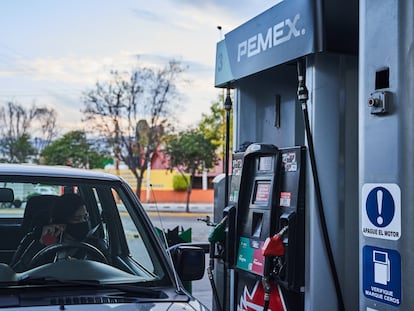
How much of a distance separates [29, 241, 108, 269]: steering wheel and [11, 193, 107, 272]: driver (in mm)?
17

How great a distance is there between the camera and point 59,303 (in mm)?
2652

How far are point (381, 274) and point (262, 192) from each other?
1.51 meters

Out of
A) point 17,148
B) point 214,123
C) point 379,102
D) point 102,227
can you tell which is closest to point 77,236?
point 102,227

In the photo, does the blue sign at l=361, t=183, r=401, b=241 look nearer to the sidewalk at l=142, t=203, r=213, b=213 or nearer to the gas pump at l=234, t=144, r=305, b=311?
the gas pump at l=234, t=144, r=305, b=311

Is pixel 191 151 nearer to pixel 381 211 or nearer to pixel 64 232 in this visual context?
pixel 64 232

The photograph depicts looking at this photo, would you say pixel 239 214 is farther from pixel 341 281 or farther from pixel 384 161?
pixel 384 161

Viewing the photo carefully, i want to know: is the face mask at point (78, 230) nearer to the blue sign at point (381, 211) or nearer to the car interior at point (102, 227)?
the car interior at point (102, 227)

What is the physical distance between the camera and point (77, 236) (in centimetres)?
331

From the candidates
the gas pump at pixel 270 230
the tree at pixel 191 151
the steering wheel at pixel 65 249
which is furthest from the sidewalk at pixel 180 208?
the steering wheel at pixel 65 249

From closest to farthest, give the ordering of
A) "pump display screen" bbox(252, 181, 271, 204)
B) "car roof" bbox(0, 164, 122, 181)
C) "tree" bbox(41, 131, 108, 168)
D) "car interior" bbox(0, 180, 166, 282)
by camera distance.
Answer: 1. "car interior" bbox(0, 180, 166, 282)
2. "car roof" bbox(0, 164, 122, 181)
3. "pump display screen" bbox(252, 181, 271, 204)
4. "tree" bbox(41, 131, 108, 168)

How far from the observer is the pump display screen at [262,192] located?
4109mm

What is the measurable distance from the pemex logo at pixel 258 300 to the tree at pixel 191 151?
93.3 feet

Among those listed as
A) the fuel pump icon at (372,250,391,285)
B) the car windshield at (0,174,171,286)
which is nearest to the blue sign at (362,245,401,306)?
the fuel pump icon at (372,250,391,285)

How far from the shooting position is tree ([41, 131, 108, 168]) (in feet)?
122
